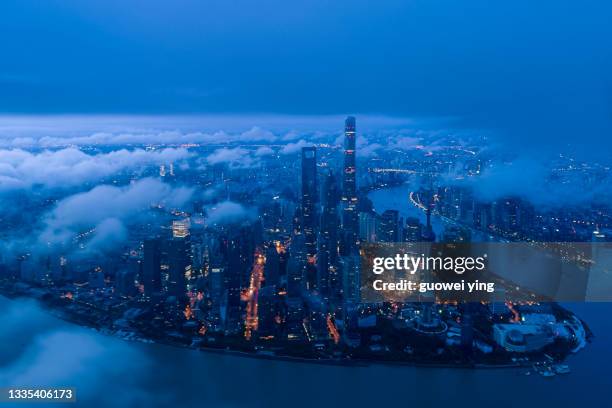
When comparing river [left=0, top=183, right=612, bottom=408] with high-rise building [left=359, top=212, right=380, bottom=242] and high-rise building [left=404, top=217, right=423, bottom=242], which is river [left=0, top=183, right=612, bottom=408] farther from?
high-rise building [left=359, top=212, right=380, bottom=242]

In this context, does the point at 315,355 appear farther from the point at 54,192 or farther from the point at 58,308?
the point at 54,192

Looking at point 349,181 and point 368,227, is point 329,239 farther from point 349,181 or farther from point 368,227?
point 349,181

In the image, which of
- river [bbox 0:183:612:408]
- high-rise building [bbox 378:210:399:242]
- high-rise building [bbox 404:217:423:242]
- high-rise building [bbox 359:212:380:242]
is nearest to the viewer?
river [bbox 0:183:612:408]

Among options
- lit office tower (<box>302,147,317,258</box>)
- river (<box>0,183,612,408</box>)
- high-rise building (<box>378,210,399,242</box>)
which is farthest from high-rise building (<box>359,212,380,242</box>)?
river (<box>0,183,612,408</box>)

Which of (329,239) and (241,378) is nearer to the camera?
(241,378)

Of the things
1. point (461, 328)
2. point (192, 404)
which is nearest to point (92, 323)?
point (192, 404)

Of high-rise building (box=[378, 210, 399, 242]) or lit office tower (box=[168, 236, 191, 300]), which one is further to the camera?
high-rise building (box=[378, 210, 399, 242])

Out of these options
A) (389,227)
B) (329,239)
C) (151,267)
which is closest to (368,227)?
(389,227)

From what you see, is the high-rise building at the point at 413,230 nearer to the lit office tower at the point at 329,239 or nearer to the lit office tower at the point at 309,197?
the lit office tower at the point at 329,239
